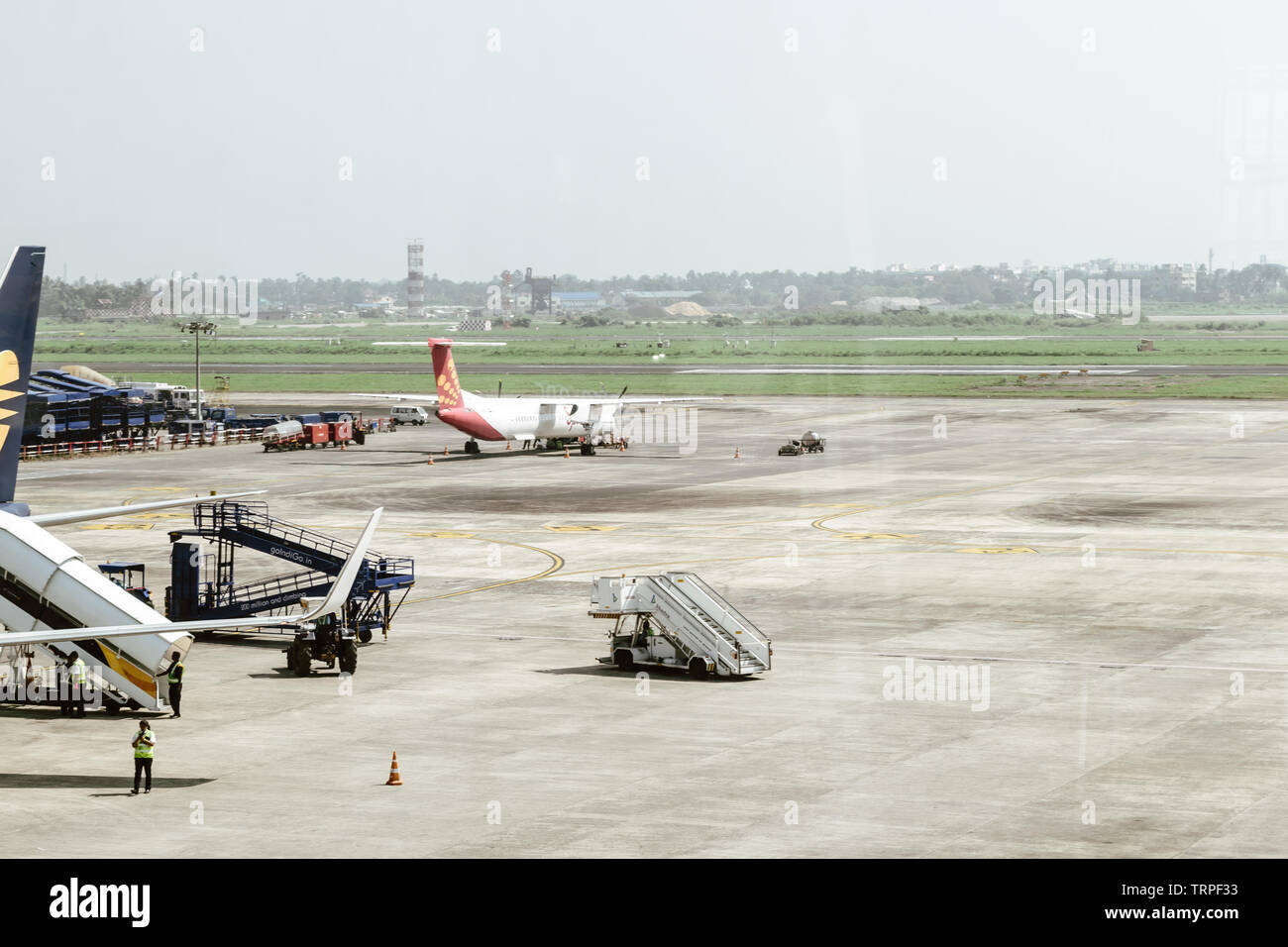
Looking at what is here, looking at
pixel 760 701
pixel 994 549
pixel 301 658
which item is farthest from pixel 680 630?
pixel 994 549

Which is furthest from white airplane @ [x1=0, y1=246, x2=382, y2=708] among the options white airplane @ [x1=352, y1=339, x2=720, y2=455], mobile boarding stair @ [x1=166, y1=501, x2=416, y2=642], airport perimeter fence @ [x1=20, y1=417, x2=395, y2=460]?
airport perimeter fence @ [x1=20, y1=417, x2=395, y2=460]

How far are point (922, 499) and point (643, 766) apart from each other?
53.6 m

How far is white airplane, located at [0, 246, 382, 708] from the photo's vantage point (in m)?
37.8

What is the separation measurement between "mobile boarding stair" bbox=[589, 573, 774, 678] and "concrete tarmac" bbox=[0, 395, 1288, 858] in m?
0.89

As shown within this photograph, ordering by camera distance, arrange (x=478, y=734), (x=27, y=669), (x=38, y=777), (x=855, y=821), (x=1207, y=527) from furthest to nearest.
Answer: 1. (x=1207, y=527)
2. (x=27, y=669)
3. (x=478, y=734)
4. (x=38, y=777)
5. (x=855, y=821)

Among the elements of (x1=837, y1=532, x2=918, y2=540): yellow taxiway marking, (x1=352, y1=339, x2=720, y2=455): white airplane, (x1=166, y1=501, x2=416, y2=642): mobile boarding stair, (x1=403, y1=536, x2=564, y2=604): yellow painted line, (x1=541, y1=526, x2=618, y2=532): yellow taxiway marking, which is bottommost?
(x1=403, y1=536, x2=564, y2=604): yellow painted line

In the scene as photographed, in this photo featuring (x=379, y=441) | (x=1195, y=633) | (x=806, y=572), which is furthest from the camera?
(x=379, y=441)

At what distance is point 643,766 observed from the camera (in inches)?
1371

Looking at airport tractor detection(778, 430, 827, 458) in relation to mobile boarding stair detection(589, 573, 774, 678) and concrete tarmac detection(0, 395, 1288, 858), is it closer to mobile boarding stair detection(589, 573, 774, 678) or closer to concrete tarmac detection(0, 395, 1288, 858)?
concrete tarmac detection(0, 395, 1288, 858)
